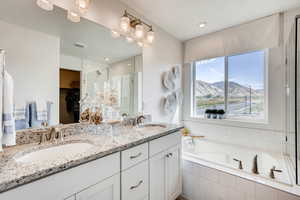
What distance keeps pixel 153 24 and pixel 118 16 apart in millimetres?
716

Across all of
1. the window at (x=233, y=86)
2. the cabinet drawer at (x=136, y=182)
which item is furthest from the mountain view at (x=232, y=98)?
the cabinet drawer at (x=136, y=182)

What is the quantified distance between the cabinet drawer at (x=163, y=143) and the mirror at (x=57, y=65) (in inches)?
24.2

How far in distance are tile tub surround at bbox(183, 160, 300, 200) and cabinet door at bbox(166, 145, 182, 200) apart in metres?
0.13

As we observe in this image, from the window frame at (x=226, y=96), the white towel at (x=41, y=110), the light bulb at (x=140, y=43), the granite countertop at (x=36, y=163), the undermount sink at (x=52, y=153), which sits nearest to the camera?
the granite countertop at (x=36, y=163)

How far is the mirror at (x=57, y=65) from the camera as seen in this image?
1.06 m

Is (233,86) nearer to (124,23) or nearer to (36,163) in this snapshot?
(124,23)

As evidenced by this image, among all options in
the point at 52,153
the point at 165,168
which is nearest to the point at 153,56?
the point at 165,168

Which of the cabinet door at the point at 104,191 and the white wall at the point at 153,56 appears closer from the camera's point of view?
the cabinet door at the point at 104,191

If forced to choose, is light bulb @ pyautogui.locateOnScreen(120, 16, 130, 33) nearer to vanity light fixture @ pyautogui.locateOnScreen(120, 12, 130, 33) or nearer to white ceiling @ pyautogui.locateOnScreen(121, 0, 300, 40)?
vanity light fixture @ pyautogui.locateOnScreen(120, 12, 130, 33)

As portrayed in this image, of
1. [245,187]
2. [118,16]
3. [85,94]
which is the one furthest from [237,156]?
[118,16]

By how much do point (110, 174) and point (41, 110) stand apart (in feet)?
2.54

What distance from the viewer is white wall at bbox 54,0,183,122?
1.69 m

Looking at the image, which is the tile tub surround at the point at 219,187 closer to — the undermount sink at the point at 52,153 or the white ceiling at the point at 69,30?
the undermount sink at the point at 52,153

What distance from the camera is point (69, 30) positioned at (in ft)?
4.46
